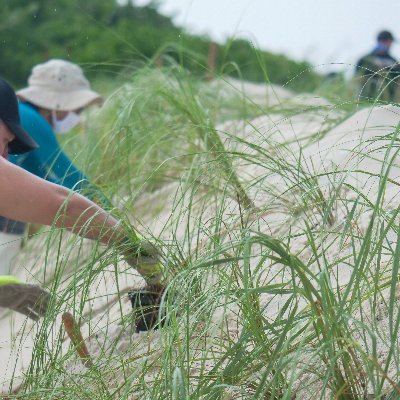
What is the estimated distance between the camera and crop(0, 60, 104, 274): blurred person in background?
4.23 metres

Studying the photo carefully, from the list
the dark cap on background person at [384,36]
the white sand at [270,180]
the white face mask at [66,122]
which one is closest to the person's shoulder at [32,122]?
the white sand at [270,180]

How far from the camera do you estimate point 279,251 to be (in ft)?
7.30

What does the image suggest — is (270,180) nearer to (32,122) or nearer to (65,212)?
(32,122)

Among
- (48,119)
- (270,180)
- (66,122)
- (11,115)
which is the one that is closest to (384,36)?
(66,122)

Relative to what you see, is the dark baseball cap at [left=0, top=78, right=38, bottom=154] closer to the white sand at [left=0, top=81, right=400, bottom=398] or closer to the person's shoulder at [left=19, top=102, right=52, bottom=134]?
the white sand at [left=0, top=81, right=400, bottom=398]

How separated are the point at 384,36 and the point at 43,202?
4.98 m

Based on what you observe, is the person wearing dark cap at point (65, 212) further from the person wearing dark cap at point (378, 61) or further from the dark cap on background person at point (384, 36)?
the dark cap on background person at point (384, 36)

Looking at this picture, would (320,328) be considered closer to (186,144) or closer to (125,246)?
(125,246)

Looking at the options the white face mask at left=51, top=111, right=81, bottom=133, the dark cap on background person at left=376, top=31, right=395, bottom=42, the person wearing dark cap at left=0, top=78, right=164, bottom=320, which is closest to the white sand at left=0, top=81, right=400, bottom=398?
the person wearing dark cap at left=0, top=78, right=164, bottom=320

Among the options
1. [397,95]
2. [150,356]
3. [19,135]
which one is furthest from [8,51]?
[150,356]

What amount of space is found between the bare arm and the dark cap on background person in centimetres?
492

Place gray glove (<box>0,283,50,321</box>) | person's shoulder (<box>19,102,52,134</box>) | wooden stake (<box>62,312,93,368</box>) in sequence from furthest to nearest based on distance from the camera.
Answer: person's shoulder (<box>19,102,52,134</box>)
gray glove (<box>0,283,50,321</box>)
wooden stake (<box>62,312,93,368</box>)

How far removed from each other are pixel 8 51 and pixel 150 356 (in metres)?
15.3

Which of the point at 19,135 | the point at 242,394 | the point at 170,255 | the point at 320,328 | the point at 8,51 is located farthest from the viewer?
the point at 8,51
